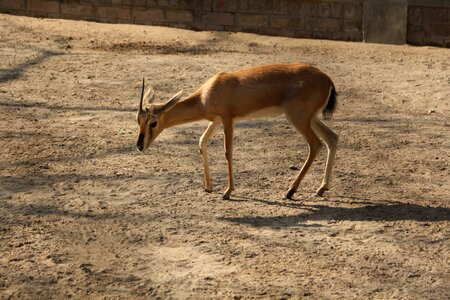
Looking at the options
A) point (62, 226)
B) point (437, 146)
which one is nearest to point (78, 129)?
point (62, 226)

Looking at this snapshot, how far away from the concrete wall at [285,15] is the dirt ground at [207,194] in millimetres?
1094

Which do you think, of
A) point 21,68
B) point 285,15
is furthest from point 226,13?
point 21,68

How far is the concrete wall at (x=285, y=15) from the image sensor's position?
14805mm

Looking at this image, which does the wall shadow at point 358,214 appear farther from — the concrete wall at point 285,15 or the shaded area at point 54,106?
the concrete wall at point 285,15

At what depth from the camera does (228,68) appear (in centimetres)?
1305

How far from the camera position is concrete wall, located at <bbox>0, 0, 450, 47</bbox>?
48.6 ft

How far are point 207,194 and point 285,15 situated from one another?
23.6 ft

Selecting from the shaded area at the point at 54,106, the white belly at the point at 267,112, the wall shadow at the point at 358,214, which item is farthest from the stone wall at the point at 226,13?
the wall shadow at the point at 358,214

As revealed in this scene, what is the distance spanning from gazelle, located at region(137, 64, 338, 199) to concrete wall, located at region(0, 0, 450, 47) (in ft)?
22.0

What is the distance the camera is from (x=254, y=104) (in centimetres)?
838

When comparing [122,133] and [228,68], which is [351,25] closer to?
[228,68]

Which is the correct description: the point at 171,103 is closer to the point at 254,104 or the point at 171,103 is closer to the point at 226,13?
the point at 254,104

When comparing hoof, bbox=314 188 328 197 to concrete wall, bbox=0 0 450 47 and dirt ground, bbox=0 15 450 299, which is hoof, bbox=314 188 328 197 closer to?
dirt ground, bbox=0 15 450 299

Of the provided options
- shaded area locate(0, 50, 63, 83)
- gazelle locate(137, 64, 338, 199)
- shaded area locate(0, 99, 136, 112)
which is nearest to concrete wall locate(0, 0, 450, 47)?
shaded area locate(0, 50, 63, 83)
